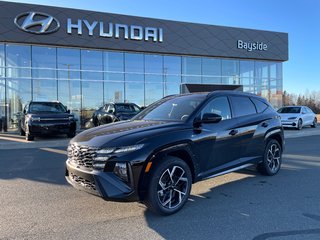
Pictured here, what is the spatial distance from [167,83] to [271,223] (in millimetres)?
21167

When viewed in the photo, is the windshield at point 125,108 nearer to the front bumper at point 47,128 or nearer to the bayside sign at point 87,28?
the front bumper at point 47,128

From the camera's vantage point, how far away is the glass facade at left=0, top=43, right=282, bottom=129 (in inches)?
808

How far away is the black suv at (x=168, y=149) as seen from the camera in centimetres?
430

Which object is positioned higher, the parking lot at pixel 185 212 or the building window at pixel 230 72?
the building window at pixel 230 72

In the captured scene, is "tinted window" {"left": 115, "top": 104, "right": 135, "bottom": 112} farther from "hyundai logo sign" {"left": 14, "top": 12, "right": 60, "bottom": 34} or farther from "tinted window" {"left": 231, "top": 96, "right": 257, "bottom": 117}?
"tinted window" {"left": 231, "top": 96, "right": 257, "bottom": 117}

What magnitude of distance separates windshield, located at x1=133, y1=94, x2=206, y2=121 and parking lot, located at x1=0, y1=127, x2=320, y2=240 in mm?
1445

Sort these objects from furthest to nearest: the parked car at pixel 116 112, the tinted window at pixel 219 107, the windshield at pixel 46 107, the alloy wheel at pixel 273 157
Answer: the parked car at pixel 116 112, the windshield at pixel 46 107, the alloy wheel at pixel 273 157, the tinted window at pixel 219 107

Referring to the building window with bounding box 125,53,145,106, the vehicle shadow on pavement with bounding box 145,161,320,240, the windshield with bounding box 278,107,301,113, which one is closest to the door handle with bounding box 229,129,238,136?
the vehicle shadow on pavement with bounding box 145,161,320,240

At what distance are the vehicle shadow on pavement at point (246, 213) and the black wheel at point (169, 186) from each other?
0.16 meters

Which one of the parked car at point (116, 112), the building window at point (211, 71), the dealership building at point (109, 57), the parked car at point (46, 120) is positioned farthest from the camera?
the building window at point (211, 71)

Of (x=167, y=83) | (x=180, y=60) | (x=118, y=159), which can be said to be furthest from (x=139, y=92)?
(x=118, y=159)

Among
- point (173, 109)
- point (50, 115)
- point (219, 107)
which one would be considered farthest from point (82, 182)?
point (50, 115)

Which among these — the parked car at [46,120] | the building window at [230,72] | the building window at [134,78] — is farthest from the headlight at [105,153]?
the building window at [230,72]

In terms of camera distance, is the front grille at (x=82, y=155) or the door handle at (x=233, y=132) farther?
the door handle at (x=233, y=132)
